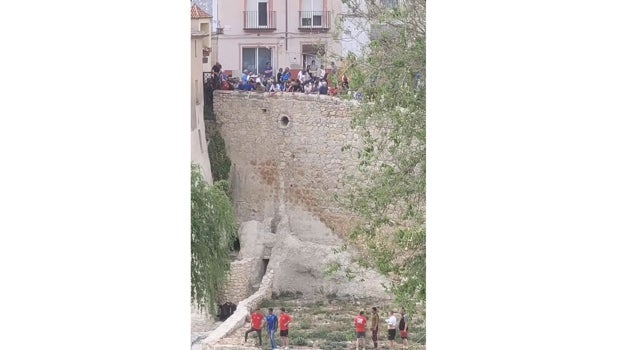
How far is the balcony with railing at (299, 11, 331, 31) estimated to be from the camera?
45.0 feet

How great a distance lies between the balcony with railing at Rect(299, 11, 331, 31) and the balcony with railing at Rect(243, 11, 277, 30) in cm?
34

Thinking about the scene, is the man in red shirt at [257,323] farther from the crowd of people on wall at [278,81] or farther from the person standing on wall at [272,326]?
the crowd of people on wall at [278,81]

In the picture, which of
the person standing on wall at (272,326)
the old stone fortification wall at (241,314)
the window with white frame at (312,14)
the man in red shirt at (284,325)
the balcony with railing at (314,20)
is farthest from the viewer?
the window with white frame at (312,14)

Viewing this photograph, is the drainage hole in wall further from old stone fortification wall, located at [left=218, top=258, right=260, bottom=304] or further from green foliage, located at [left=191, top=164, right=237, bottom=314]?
green foliage, located at [left=191, top=164, right=237, bottom=314]

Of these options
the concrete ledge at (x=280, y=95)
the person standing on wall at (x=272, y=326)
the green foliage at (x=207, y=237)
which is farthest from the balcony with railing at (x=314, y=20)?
the green foliage at (x=207, y=237)

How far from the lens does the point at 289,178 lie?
15.3 metres

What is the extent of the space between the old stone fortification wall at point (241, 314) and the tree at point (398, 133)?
315cm

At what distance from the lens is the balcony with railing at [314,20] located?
13711 mm

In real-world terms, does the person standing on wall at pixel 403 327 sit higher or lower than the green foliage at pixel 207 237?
lower

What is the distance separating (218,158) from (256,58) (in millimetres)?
1437
